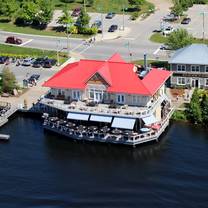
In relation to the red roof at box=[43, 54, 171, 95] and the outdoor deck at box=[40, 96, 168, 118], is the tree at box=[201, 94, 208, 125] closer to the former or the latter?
the outdoor deck at box=[40, 96, 168, 118]

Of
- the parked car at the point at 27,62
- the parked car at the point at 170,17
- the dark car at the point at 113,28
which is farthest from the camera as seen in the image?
the parked car at the point at 170,17

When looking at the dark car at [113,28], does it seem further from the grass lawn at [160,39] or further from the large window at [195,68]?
the large window at [195,68]

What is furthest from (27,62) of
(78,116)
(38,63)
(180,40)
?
(78,116)

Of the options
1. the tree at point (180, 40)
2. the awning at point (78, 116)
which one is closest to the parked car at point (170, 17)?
the tree at point (180, 40)

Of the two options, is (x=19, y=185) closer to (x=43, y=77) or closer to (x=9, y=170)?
(x=9, y=170)

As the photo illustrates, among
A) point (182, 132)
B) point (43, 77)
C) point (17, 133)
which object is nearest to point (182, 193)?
point (182, 132)
